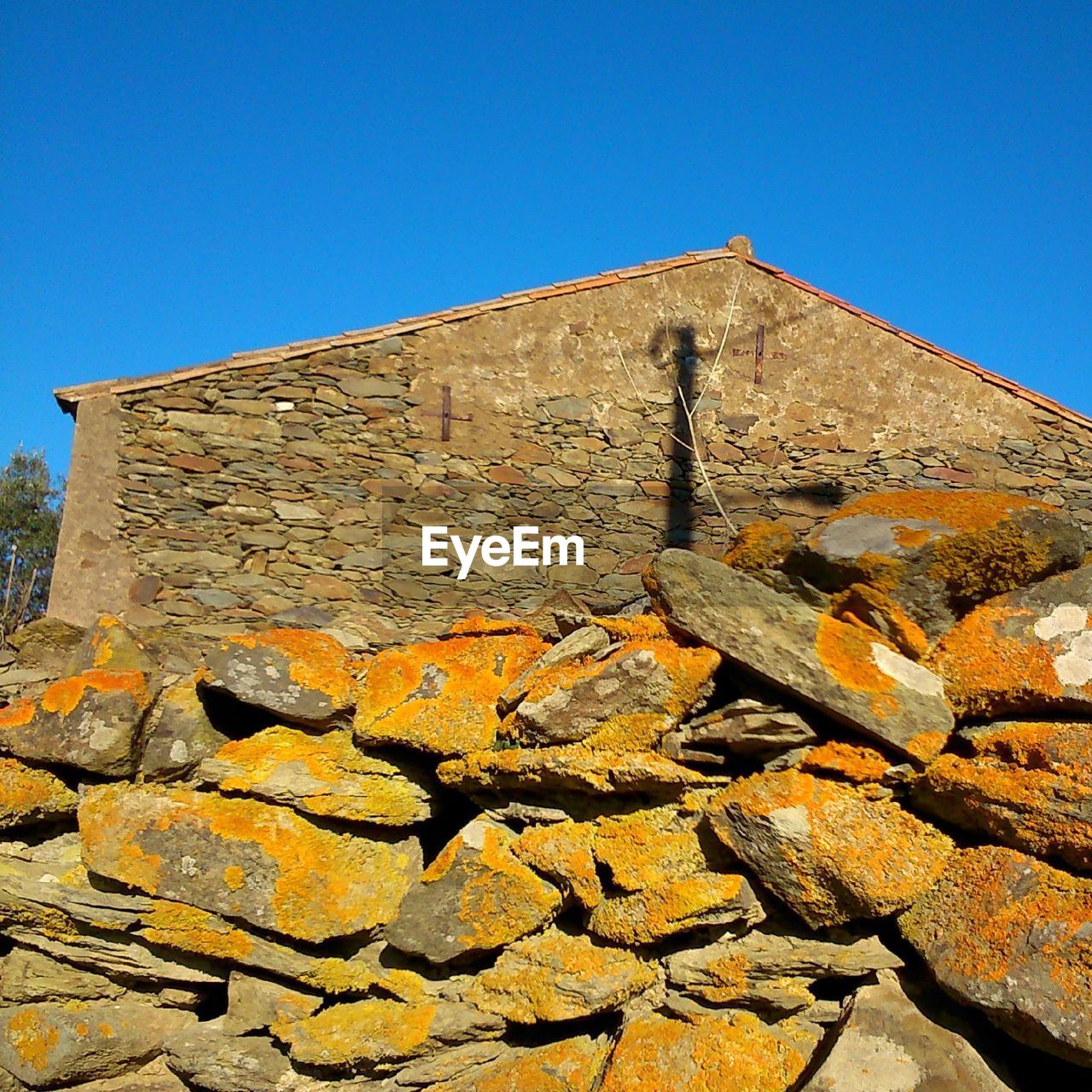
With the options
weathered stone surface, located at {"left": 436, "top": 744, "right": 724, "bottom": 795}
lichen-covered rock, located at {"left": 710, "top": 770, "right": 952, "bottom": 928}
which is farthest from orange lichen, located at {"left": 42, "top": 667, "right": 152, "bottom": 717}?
lichen-covered rock, located at {"left": 710, "top": 770, "right": 952, "bottom": 928}

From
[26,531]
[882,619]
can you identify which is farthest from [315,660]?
[26,531]

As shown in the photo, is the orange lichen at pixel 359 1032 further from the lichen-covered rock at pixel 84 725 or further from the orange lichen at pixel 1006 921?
the orange lichen at pixel 1006 921

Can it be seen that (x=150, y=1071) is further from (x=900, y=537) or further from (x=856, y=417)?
(x=856, y=417)

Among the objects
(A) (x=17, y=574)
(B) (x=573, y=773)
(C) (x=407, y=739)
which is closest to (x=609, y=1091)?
(B) (x=573, y=773)

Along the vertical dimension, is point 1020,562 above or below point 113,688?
above

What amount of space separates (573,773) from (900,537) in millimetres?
1215

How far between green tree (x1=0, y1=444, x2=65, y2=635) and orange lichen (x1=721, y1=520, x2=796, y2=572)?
2260 cm

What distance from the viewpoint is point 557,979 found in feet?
8.28

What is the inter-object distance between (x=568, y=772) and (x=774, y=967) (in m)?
0.76

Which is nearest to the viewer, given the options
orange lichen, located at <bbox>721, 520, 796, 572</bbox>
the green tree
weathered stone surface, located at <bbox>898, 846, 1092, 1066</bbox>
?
weathered stone surface, located at <bbox>898, 846, 1092, 1066</bbox>

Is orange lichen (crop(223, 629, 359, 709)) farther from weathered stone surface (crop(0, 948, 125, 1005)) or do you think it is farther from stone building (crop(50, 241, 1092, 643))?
stone building (crop(50, 241, 1092, 643))

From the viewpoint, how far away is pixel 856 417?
828cm

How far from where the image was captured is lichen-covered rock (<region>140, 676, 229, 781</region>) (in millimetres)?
3018

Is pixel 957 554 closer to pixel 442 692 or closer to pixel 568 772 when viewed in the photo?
pixel 568 772
